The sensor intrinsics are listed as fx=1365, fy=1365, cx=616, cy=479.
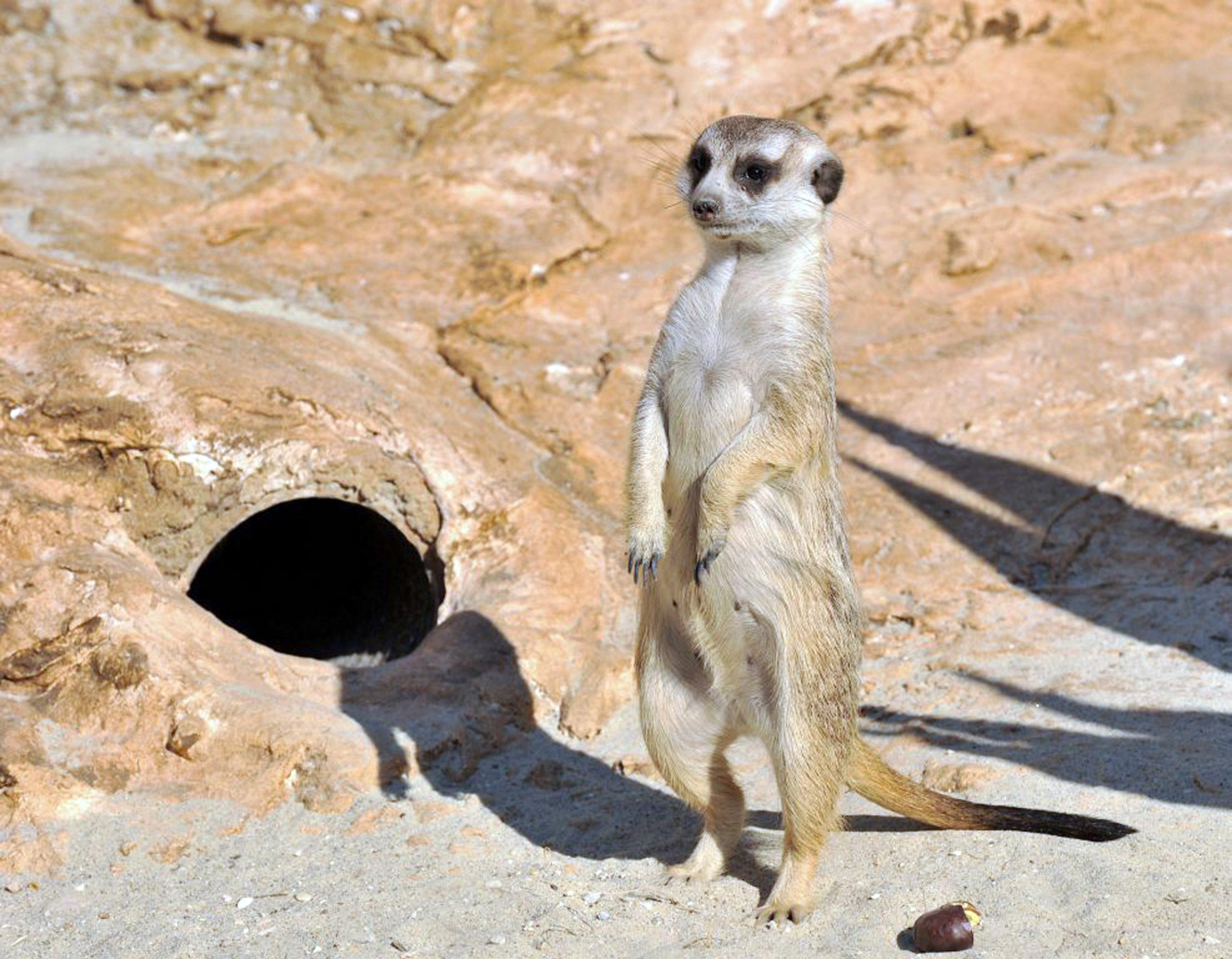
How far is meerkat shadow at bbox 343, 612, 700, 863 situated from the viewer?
3.65 meters

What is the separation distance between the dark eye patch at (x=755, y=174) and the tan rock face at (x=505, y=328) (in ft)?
3.37

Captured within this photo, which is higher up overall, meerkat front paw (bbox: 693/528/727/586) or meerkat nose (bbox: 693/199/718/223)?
meerkat nose (bbox: 693/199/718/223)

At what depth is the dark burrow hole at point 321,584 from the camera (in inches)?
202

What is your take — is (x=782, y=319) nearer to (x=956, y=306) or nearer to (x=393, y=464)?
(x=393, y=464)

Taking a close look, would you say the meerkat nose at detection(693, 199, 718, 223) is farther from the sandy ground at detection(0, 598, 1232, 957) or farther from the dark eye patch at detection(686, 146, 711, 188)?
the sandy ground at detection(0, 598, 1232, 957)

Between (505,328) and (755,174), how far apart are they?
2.52m

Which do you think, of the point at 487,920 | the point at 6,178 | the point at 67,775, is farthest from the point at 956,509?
the point at 6,178

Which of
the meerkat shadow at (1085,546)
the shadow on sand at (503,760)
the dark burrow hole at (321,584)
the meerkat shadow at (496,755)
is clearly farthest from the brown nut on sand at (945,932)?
the dark burrow hole at (321,584)

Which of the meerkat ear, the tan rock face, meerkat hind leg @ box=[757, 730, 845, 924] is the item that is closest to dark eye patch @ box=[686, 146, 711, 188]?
the meerkat ear

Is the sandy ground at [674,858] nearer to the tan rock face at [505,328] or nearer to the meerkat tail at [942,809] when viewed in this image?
the meerkat tail at [942,809]

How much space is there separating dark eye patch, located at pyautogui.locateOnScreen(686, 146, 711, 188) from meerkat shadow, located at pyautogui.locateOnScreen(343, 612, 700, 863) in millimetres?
1664

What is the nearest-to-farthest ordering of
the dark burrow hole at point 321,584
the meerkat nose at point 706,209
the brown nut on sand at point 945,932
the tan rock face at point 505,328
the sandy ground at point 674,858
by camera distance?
the brown nut on sand at point 945,932 → the sandy ground at point 674,858 → the meerkat nose at point 706,209 → the tan rock face at point 505,328 → the dark burrow hole at point 321,584

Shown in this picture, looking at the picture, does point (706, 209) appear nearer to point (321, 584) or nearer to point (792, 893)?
point (792, 893)

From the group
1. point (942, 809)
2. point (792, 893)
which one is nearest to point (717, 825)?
point (792, 893)
